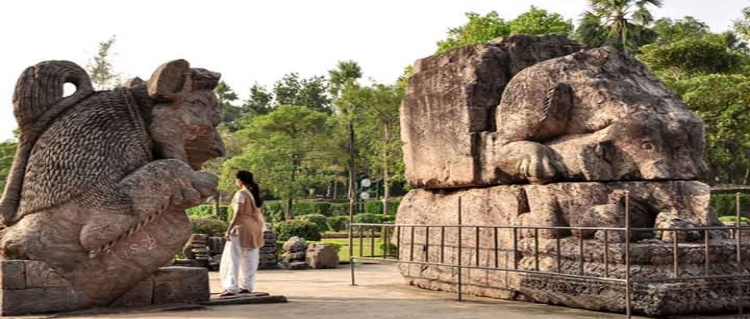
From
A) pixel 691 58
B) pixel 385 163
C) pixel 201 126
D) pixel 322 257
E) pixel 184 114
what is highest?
pixel 691 58

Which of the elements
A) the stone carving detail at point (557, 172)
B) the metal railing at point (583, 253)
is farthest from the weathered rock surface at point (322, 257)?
the stone carving detail at point (557, 172)

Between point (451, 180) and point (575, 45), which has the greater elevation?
point (575, 45)

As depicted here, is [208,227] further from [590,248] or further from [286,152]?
[286,152]

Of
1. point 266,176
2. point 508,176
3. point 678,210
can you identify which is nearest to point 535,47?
point 508,176

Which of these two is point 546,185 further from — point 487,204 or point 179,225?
point 179,225

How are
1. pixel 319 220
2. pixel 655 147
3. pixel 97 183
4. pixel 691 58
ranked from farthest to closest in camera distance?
pixel 319 220
pixel 691 58
pixel 655 147
pixel 97 183

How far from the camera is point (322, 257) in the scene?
15633 millimetres

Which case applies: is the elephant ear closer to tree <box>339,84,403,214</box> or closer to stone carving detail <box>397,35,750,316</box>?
stone carving detail <box>397,35,750,316</box>

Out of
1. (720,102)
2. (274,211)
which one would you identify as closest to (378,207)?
(274,211)

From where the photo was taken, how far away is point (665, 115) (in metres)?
8.01

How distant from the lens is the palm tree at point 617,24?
124ft

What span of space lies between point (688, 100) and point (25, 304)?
21.9 metres

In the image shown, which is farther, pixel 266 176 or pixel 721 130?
pixel 266 176

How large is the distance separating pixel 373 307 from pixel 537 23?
24.7 metres
